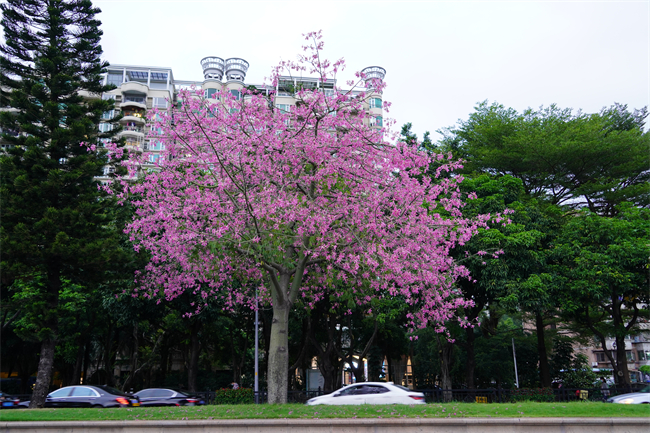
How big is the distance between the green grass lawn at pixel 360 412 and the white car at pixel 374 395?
354 cm

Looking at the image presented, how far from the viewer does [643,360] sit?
6438 centimetres

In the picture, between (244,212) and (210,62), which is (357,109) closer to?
(244,212)

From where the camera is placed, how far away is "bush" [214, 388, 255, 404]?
2044 cm

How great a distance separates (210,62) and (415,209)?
57.8 m

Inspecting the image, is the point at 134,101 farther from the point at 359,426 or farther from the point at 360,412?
the point at 359,426

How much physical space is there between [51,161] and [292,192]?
39.4 ft

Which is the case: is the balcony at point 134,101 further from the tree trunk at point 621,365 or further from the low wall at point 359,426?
the tree trunk at point 621,365

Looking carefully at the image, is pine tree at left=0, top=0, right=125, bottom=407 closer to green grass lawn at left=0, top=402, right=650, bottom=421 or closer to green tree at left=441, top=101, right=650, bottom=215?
green grass lawn at left=0, top=402, right=650, bottom=421

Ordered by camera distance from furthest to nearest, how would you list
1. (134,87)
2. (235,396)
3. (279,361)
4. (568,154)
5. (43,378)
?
(134,87) < (568,154) < (235,396) < (43,378) < (279,361)

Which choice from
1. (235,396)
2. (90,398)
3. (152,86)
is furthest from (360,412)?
(152,86)

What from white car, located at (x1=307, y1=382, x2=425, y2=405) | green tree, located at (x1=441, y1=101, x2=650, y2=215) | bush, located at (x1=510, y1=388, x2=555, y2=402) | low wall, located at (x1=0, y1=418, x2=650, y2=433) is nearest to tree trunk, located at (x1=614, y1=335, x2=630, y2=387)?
bush, located at (x1=510, y1=388, x2=555, y2=402)

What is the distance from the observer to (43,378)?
18.4 meters

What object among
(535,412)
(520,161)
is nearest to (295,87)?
(535,412)

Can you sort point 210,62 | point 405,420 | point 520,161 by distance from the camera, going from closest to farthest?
point 405,420, point 520,161, point 210,62
